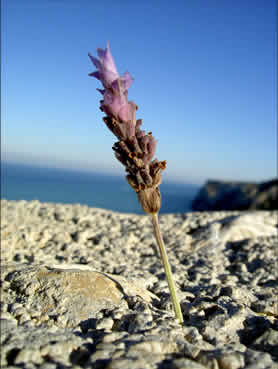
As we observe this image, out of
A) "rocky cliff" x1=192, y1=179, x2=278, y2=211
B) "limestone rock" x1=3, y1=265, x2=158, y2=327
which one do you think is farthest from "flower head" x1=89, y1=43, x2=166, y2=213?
"rocky cliff" x1=192, y1=179, x2=278, y2=211

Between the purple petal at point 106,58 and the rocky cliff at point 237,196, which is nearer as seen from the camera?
the purple petal at point 106,58

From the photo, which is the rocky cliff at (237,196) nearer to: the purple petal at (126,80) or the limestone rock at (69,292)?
the limestone rock at (69,292)

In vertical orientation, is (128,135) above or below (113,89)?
below

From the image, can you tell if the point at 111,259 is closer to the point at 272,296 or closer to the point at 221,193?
the point at 272,296

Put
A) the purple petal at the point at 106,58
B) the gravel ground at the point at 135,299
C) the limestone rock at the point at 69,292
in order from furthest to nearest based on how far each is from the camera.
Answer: the limestone rock at the point at 69,292
the purple petal at the point at 106,58
the gravel ground at the point at 135,299

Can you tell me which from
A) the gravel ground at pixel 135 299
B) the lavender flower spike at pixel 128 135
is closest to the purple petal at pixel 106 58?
the lavender flower spike at pixel 128 135

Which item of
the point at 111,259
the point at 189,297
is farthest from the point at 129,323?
the point at 111,259

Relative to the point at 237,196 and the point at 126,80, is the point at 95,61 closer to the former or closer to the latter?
the point at 126,80

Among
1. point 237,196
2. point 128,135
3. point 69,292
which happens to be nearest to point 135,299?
point 69,292
